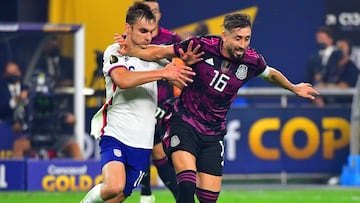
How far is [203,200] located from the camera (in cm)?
1171

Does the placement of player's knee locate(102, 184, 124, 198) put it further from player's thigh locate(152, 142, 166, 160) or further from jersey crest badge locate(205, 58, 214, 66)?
player's thigh locate(152, 142, 166, 160)

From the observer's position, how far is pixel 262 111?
20.2 metres

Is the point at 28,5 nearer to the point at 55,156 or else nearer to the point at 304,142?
the point at 55,156

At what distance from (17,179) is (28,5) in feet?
15.9

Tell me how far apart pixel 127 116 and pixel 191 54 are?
833mm

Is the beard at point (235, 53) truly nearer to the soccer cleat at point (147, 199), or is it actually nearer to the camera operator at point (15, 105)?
the soccer cleat at point (147, 199)

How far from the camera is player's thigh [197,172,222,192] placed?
38.3 feet

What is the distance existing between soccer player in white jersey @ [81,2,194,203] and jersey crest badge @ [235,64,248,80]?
571mm

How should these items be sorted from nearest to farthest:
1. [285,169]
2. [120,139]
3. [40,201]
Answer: [120,139] → [40,201] → [285,169]

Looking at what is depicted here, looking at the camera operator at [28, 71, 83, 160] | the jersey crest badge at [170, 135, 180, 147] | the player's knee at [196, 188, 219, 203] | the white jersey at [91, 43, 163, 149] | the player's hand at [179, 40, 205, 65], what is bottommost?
the camera operator at [28, 71, 83, 160]

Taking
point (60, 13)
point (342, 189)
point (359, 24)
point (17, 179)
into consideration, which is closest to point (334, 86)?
point (359, 24)

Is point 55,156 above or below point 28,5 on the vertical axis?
below

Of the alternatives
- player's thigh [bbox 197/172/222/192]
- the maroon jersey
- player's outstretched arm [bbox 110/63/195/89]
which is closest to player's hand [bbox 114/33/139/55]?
player's outstretched arm [bbox 110/63/195/89]

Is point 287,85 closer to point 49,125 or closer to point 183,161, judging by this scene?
point 183,161
